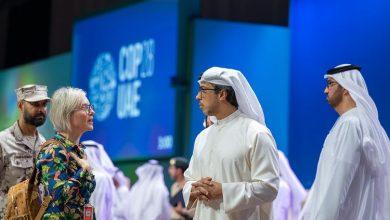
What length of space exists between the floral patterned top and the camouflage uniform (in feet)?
3.05

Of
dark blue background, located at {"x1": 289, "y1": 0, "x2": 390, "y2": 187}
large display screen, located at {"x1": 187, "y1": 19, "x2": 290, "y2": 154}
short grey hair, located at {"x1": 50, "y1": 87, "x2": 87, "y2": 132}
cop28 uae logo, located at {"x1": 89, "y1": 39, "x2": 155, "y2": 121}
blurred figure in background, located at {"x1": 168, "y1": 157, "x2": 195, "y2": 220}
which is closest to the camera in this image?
short grey hair, located at {"x1": 50, "y1": 87, "x2": 87, "y2": 132}

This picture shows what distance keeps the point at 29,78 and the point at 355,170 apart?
11067mm

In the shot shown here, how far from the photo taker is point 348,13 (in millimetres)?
8117

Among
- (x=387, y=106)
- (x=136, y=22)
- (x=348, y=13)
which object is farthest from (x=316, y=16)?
(x=136, y=22)

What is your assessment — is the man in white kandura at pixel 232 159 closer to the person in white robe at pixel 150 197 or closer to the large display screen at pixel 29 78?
the person in white robe at pixel 150 197

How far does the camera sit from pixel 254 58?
1084 cm

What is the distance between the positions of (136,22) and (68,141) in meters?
7.67

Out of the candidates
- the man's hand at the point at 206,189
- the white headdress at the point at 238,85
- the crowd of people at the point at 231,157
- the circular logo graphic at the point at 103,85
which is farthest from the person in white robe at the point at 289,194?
A: the circular logo graphic at the point at 103,85

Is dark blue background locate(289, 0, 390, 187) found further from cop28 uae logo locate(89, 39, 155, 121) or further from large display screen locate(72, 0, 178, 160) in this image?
cop28 uae logo locate(89, 39, 155, 121)

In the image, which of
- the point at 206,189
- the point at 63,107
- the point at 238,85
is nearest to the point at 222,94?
the point at 238,85

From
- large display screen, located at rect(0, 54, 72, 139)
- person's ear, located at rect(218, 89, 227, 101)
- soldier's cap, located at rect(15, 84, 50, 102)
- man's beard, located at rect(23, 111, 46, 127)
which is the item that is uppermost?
person's ear, located at rect(218, 89, 227, 101)

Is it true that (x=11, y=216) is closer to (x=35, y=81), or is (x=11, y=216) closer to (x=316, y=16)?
(x=316, y=16)

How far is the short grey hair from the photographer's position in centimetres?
464

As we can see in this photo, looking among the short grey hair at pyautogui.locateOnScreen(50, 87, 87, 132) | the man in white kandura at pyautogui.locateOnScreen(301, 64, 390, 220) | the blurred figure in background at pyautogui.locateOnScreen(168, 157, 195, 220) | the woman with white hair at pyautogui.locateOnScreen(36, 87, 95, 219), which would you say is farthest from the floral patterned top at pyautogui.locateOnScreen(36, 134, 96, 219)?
the blurred figure in background at pyautogui.locateOnScreen(168, 157, 195, 220)
